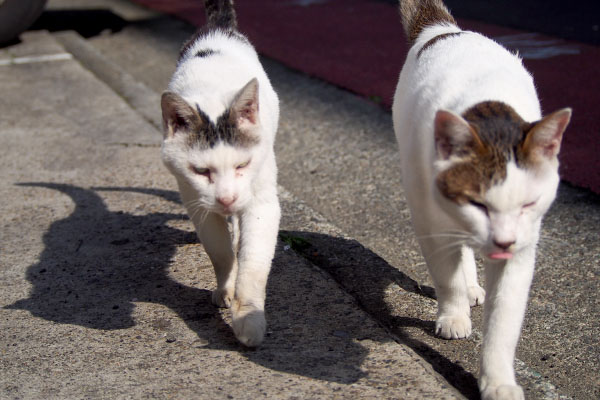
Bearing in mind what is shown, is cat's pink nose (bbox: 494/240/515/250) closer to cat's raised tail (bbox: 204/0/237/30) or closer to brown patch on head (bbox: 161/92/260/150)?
brown patch on head (bbox: 161/92/260/150)

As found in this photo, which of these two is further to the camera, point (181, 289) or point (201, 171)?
point (181, 289)

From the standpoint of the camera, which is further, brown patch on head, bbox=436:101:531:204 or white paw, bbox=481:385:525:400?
white paw, bbox=481:385:525:400

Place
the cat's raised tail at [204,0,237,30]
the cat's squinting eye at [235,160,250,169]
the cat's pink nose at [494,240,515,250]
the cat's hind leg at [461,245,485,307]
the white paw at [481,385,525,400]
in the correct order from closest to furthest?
the cat's pink nose at [494,240,515,250] < the white paw at [481,385,525,400] < the cat's squinting eye at [235,160,250,169] < the cat's hind leg at [461,245,485,307] < the cat's raised tail at [204,0,237,30]

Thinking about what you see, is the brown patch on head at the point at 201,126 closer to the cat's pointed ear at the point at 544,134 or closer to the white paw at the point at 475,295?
the cat's pointed ear at the point at 544,134

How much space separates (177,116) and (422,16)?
1443 millimetres

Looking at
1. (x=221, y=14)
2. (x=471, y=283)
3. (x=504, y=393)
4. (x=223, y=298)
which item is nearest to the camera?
(x=504, y=393)

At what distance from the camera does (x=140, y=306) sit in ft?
10.6

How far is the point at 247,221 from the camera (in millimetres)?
3033

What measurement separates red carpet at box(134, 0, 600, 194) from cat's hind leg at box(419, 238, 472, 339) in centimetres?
180

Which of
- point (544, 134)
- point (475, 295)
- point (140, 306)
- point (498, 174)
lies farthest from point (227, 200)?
point (475, 295)

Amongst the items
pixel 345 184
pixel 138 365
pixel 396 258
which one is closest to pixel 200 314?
pixel 138 365

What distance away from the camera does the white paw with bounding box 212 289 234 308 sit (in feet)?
10.6

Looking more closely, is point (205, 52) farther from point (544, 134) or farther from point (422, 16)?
point (544, 134)

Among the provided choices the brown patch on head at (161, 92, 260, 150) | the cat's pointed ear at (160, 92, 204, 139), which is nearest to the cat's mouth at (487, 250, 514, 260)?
the brown patch on head at (161, 92, 260, 150)
